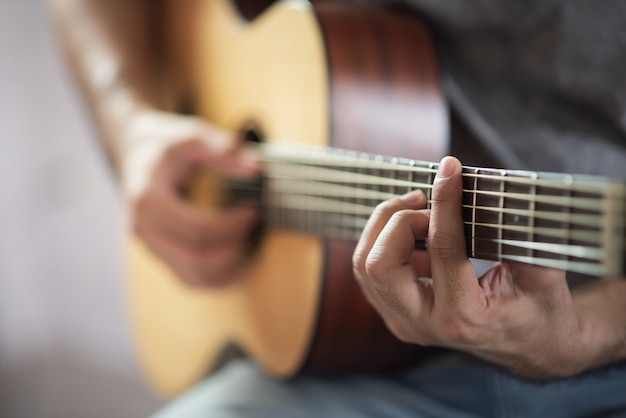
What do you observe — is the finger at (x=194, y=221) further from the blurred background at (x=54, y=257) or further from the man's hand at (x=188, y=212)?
the blurred background at (x=54, y=257)

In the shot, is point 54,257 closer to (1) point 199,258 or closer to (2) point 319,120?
(1) point 199,258

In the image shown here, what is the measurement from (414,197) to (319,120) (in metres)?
0.25

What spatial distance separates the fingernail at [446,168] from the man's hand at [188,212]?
0.39 metres

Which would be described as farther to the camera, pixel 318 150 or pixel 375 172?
pixel 318 150

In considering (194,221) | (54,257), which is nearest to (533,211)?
(194,221)

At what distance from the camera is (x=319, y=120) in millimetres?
613

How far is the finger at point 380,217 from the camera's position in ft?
1.26

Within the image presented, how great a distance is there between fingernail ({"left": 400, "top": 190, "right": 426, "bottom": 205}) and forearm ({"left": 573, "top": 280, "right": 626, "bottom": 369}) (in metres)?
0.10

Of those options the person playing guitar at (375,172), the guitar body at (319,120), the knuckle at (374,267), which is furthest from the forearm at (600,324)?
the guitar body at (319,120)

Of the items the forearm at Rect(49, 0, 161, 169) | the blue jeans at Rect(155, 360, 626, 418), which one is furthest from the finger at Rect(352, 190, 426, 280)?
the forearm at Rect(49, 0, 161, 169)

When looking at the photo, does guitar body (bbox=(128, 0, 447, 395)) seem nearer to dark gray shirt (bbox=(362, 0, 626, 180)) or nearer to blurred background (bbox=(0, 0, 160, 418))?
dark gray shirt (bbox=(362, 0, 626, 180))

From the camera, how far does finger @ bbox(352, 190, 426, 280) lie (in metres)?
0.38

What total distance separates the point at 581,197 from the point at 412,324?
0.47ft

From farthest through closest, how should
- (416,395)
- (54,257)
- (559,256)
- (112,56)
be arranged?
(54,257) → (112,56) → (416,395) → (559,256)
